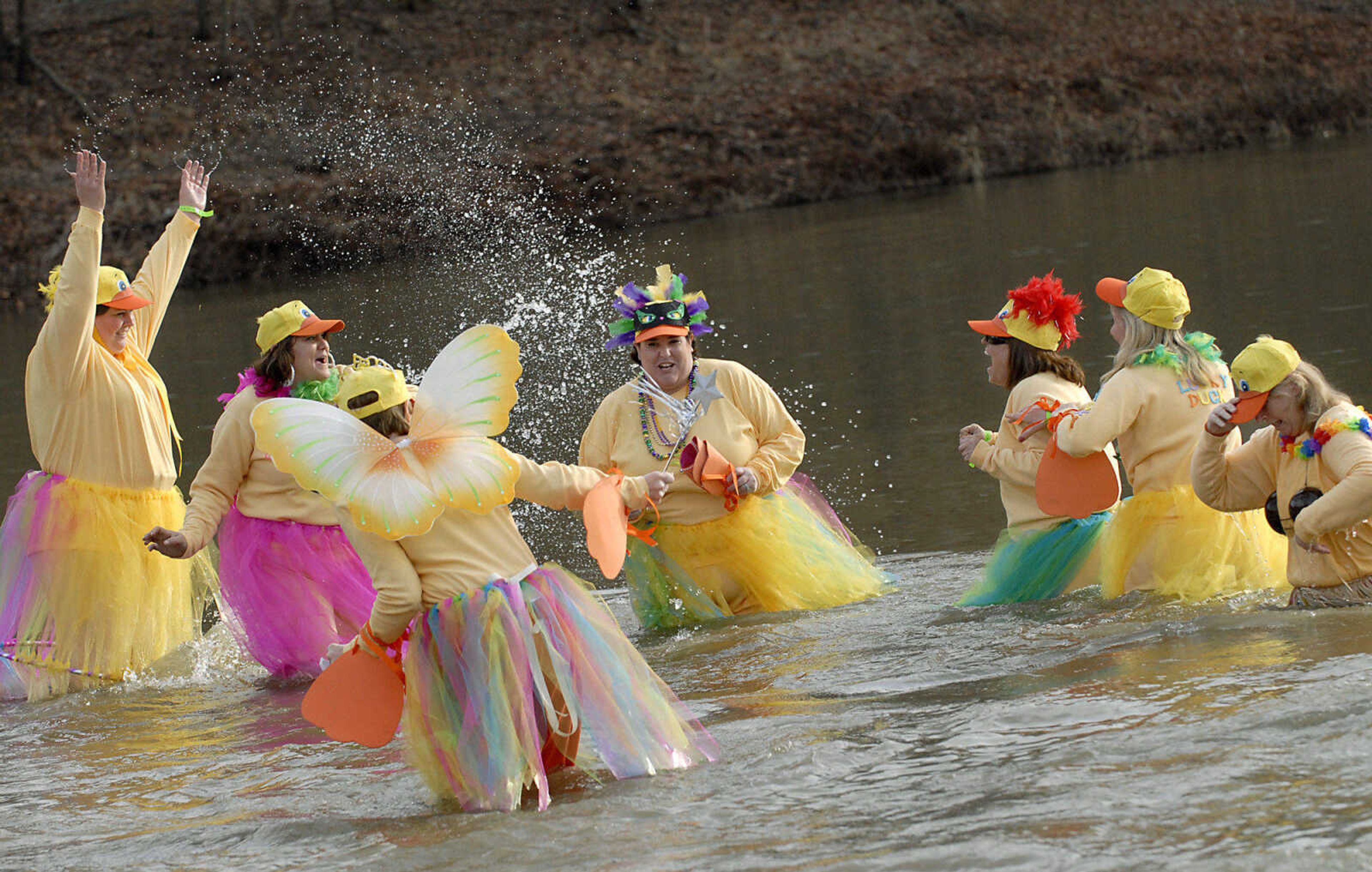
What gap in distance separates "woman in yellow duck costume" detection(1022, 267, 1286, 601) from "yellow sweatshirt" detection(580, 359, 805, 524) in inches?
51.5

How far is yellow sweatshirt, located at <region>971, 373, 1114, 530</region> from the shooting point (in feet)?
24.6

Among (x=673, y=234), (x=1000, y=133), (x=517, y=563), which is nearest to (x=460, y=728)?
(x=517, y=563)

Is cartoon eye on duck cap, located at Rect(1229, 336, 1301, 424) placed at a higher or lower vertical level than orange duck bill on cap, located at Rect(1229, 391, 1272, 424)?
higher

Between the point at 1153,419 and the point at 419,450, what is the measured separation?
3.28 meters

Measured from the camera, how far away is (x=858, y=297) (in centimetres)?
1962

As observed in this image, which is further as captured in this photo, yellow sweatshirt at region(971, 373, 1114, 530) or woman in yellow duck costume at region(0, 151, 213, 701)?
woman in yellow duck costume at region(0, 151, 213, 701)

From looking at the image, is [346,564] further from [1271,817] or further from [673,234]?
[673,234]

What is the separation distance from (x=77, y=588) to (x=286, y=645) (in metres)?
0.94

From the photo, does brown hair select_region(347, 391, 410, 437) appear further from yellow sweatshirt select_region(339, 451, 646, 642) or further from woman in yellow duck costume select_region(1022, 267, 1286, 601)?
woman in yellow duck costume select_region(1022, 267, 1286, 601)

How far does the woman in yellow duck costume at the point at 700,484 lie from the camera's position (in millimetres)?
7668

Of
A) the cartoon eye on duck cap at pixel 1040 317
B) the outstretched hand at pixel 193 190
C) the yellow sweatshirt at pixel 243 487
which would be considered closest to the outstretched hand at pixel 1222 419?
the cartoon eye on duck cap at pixel 1040 317

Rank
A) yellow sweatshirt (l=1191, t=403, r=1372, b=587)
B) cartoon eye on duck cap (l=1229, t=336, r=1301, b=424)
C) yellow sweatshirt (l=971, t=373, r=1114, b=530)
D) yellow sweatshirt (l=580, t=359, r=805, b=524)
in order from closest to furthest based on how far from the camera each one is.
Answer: yellow sweatshirt (l=1191, t=403, r=1372, b=587)
cartoon eye on duck cap (l=1229, t=336, r=1301, b=424)
yellow sweatshirt (l=971, t=373, r=1114, b=530)
yellow sweatshirt (l=580, t=359, r=805, b=524)

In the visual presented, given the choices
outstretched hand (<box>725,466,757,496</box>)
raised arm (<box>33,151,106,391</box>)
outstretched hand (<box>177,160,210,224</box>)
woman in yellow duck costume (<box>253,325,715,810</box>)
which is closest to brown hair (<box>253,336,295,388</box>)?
raised arm (<box>33,151,106,391</box>)

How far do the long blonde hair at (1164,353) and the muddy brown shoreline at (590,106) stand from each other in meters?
23.4
